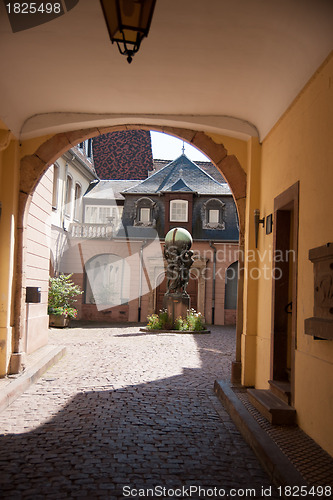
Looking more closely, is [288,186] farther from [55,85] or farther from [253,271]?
[55,85]

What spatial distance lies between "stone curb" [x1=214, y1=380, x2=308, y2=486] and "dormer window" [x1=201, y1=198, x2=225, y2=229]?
16962mm

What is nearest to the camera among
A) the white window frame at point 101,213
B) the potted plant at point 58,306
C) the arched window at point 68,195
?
the potted plant at point 58,306

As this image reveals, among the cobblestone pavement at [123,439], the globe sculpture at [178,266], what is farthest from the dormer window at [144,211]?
the cobblestone pavement at [123,439]

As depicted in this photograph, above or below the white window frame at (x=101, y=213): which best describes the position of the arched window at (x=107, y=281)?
below

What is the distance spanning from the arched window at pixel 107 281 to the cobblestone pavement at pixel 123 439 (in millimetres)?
13433

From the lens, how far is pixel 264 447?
13.0 ft

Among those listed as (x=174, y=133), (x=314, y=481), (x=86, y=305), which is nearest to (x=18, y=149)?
(x=174, y=133)

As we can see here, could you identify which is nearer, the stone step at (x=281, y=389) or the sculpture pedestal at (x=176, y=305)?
the stone step at (x=281, y=389)

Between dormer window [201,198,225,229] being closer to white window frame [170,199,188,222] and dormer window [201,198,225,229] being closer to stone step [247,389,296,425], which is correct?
white window frame [170,199,188,222]

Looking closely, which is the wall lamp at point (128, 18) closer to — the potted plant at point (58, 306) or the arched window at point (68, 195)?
the potted plant at point (58, 306)

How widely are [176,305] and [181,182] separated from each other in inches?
340

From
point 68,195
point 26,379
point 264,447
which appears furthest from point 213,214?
point 264,447

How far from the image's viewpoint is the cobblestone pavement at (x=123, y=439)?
3.48 m

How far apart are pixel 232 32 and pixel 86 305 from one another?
18322mm
